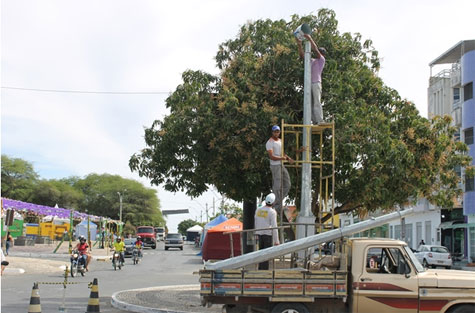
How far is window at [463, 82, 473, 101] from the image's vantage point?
143ft

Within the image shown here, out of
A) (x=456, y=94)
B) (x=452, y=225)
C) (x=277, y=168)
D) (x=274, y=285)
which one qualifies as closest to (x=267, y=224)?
(x=277, y=168)

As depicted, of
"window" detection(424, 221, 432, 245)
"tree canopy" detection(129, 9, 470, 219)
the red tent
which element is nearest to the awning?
"window" detection(424, 221, 432, 245)

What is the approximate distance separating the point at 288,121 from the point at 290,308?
488 cm

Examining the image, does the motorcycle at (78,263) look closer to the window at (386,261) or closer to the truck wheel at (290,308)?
the truck wheel at (290,308)

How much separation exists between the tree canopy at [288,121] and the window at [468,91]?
99.9 feet

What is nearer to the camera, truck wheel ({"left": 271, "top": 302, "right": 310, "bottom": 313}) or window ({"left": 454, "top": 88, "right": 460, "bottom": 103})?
truck wheel ({"left": 271, "top": 302, "right": 310, "bottom": 313})

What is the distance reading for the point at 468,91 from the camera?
44.3 meters

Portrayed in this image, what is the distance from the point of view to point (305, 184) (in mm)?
11516

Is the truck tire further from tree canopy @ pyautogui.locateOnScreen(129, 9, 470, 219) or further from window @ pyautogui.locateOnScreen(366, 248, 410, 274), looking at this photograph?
tree canopy @ pyautogui.locateOnScreen(129, 9, 470, 219)

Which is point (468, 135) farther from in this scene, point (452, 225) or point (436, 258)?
point (436, 258)

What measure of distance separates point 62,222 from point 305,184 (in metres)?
49.2

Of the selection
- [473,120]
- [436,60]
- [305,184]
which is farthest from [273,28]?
[436,60]

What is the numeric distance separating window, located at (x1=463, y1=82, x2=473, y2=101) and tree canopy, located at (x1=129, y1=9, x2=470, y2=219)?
30.5m

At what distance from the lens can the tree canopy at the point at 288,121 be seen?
13430 mm
